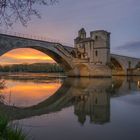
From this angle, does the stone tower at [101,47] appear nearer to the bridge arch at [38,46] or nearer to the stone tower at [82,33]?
the stone tower at [82,33]

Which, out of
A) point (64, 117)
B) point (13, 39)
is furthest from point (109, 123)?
point (13, 39)

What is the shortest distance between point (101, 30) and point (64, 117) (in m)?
55.3

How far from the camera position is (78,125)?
31.1ft

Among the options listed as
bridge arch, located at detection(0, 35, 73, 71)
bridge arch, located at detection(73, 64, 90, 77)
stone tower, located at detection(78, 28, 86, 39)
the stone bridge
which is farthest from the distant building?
bridge arch, located at detection(0, 35, 73, 71)

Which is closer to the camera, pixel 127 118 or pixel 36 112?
pixel 127 118

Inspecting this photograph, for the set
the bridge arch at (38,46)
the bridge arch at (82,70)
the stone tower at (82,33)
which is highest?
the stone tower at (82,33)

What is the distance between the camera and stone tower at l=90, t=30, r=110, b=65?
64.1 metres

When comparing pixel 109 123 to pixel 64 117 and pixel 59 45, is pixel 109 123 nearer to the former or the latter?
pixel 64 117

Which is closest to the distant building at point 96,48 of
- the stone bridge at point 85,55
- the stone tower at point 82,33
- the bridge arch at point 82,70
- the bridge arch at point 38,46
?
the stone bridge at point 85,55

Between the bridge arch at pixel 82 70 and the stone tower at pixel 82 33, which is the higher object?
the stone tower at pixel 82 33

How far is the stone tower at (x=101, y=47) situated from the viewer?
64.1 meters

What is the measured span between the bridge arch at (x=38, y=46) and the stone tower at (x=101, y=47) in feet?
33.0

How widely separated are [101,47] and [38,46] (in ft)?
82.8

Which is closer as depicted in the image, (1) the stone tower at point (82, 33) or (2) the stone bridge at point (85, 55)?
(2) the stone bridge at point (85, 55)
